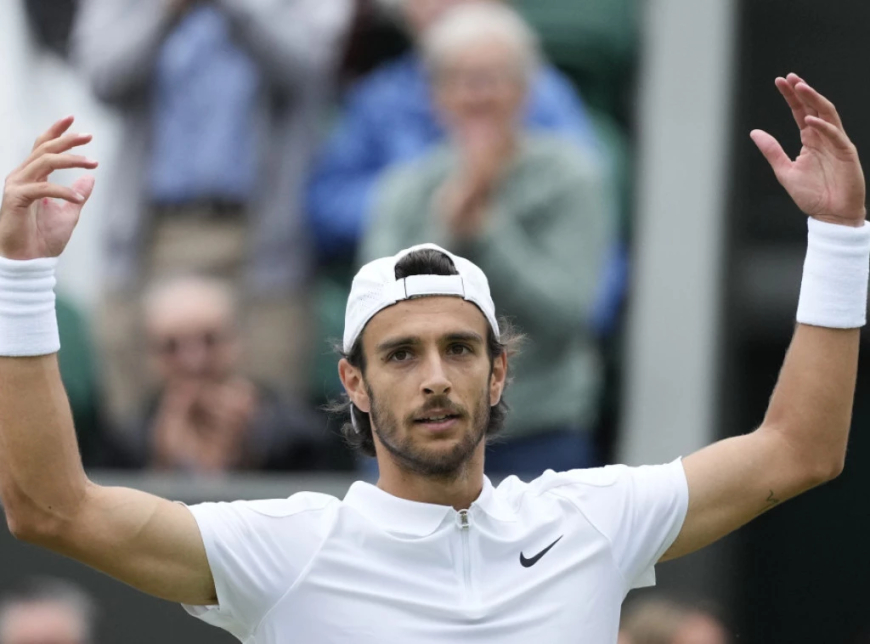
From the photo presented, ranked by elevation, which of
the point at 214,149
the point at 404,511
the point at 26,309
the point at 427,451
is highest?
the point at 214,149

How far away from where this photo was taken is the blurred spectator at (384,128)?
698 cm

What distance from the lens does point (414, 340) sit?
3.58 meters

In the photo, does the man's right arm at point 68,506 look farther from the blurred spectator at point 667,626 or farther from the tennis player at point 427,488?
the blurred spectator at point 667,626

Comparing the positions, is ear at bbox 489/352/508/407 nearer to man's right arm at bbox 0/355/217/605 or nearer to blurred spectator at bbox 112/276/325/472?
man's right arm at bbox 0/355/217/605

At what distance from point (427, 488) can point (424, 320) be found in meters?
0.36

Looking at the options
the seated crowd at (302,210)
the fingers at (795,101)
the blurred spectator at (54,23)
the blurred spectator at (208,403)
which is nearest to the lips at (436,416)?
Result: the fingers at (795,101)

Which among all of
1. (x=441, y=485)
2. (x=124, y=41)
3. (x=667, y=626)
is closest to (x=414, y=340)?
(x=441, y=485)

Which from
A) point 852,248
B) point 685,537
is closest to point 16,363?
point 685,537

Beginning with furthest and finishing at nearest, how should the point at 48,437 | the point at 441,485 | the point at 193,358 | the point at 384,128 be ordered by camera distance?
the point at 384,128
the point at 193,358
the point at 441,485
the point at 48,437

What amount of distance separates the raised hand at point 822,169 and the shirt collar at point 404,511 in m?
0.95

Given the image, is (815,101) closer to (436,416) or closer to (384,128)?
(436,416)

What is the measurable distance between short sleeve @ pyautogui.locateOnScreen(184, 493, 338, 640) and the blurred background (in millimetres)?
3291

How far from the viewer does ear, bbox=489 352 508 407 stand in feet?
12.4

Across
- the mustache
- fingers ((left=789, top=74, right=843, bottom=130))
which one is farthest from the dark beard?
fingers ((left=789, top=74, right=843, bottom=130))
